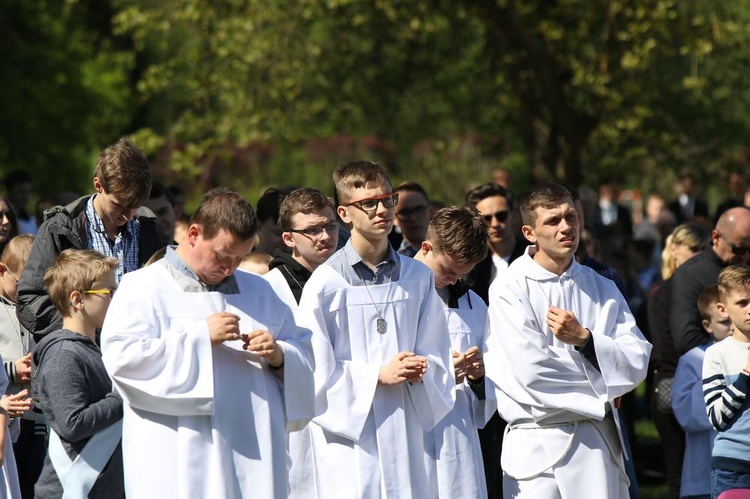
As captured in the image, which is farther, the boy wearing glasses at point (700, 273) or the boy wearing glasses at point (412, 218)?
the boy wearing glasses at point (412, 218)

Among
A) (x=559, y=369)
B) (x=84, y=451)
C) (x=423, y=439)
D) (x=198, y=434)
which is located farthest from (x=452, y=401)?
(x=84, y=451)

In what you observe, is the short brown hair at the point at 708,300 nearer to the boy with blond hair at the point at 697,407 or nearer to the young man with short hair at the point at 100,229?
the boy with blond hair at the point at 697,407

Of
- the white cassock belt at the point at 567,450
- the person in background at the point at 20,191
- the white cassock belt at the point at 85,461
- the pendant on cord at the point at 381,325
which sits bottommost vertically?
the white cassock belt at the point at 567,450

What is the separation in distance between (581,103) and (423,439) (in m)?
11.4

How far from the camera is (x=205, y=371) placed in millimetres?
4566

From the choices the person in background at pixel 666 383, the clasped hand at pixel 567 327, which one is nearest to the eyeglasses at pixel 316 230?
the clasped hand at pixel 567 327

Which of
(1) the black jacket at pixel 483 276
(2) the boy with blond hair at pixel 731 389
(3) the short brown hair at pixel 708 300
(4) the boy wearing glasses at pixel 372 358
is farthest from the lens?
(1) the black jacket at pixel 483 276

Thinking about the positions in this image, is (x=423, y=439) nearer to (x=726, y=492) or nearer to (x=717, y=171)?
(x=726, y=492)

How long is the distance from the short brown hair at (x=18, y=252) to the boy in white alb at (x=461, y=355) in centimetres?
226

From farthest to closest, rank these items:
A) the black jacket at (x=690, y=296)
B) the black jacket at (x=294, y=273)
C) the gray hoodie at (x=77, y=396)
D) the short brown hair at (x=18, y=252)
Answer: the black jacket at (x=690, y=296) < the short brown hair at (x=18, y=252) < the black jacket at (x=294, y=273) < the gray hoodie at (x=77, y=396)

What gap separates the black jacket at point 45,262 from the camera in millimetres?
5762

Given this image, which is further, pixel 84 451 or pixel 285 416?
pixel 84 451

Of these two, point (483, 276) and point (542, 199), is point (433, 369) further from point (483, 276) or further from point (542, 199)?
point (483, 276)

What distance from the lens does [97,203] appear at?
19.3 ft
